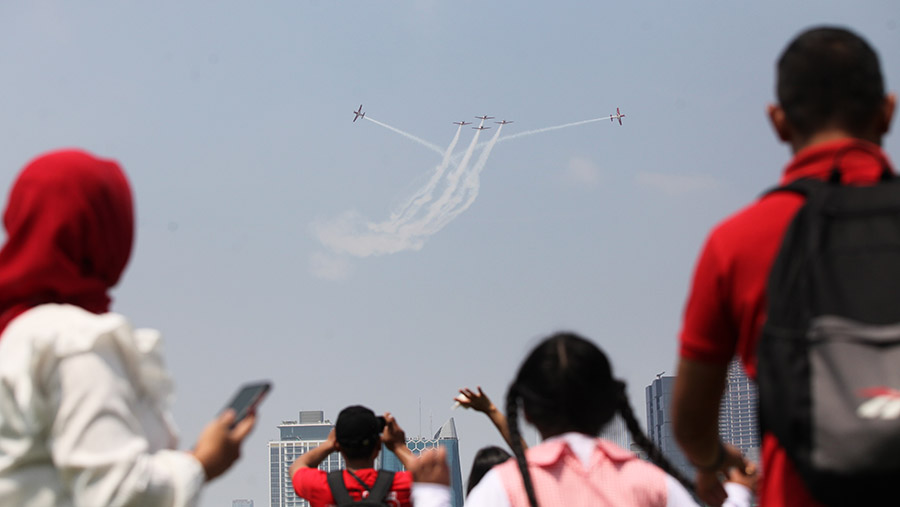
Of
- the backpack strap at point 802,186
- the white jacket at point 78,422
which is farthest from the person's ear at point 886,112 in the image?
the white jacket at point 78,422

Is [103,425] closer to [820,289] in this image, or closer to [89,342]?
[89,342]

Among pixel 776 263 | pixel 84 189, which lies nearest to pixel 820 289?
pixel 776 263

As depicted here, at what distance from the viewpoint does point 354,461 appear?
7.08m

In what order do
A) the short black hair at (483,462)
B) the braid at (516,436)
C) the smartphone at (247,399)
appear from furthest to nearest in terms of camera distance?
the short black hair at (483,462)
the braid at (516,436)
the smartphone at (247,399)

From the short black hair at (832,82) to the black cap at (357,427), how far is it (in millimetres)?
4586

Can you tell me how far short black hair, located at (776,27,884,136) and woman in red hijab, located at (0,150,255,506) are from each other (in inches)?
72.2

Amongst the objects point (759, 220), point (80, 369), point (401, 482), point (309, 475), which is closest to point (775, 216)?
point (759, 220)

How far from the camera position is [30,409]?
108 inches

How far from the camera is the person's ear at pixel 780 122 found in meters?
2.95

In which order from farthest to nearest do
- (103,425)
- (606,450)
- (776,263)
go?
(606,450) → (103,425) → (776,263)

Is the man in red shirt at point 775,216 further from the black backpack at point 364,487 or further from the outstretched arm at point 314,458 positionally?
the outstretched arm at point 314,458

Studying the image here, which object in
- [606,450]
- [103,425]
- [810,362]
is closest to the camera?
[810,362]

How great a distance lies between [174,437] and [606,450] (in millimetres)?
1397

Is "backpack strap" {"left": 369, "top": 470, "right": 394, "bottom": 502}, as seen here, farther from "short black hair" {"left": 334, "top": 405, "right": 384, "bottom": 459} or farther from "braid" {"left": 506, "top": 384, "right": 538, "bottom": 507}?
"braid" {"left": 506, "top": 384, "right": 538, "bottom": 507}
